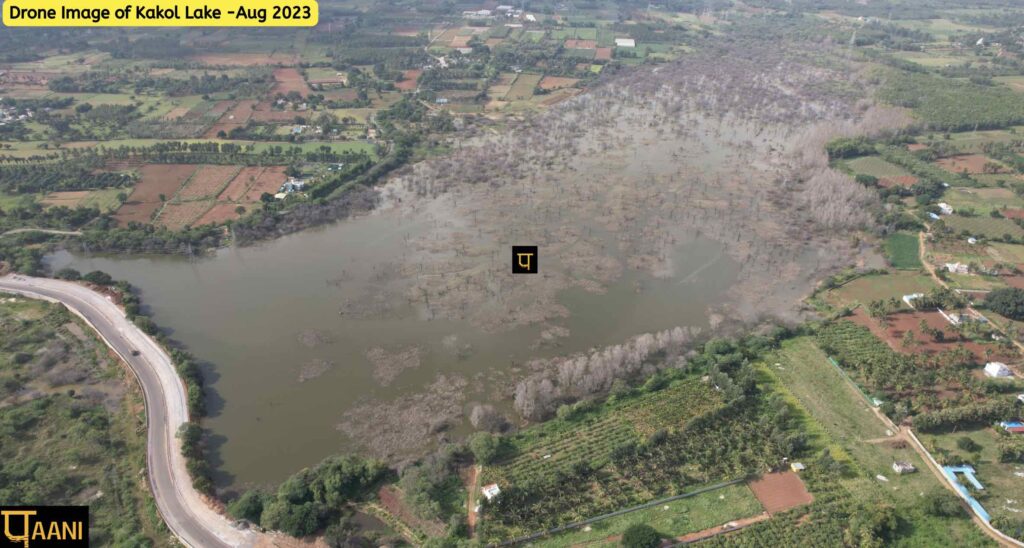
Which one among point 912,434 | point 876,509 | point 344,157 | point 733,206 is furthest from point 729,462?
point 344,157

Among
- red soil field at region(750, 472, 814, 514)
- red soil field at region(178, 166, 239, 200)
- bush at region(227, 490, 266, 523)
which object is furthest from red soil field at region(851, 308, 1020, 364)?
red soil field at region(178, 166, 239, 200)

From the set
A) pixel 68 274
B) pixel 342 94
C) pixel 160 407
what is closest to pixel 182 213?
pixel 68 274

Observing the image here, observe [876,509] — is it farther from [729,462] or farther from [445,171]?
[445,171]

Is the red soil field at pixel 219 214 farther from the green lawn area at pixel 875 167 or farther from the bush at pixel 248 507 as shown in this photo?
the green lawn area at pixel 875 167

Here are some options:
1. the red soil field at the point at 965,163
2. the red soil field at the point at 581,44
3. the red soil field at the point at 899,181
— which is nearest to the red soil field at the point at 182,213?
the red soil field at the point at 899,181

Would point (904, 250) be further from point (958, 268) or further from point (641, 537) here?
point (641, 537)

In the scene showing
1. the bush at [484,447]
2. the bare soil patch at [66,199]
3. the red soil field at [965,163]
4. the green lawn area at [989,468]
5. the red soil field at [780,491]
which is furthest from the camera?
the red soil field at [965,163]

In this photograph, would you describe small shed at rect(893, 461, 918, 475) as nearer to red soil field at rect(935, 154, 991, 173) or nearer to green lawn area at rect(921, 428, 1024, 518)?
green lawn area at rect(921, 428, 1024, 518)
